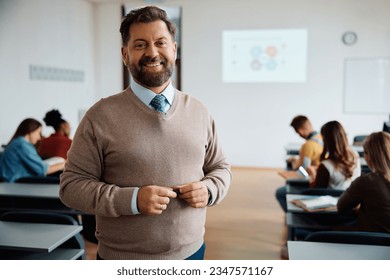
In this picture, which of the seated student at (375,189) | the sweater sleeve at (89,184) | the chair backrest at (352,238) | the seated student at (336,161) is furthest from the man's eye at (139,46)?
the seated student at (336,161)

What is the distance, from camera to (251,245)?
3.30m

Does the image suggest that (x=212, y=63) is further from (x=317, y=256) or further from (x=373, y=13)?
(x=317, y=256)

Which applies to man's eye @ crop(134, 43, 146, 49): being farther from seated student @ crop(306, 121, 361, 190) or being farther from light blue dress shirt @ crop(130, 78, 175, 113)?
seated student @ crop(306, 121, 361, 190)

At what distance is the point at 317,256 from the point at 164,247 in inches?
27.0

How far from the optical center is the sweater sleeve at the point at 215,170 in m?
1.16

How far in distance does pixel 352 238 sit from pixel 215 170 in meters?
0.86

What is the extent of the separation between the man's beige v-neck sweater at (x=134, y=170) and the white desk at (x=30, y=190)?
1.67m

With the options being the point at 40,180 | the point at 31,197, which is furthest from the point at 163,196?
the point at 40,180

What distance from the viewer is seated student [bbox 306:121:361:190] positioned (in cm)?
274

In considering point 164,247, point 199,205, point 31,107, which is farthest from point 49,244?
point 31,107

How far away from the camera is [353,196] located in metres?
2.11

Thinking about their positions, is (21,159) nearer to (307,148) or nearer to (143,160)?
(307,148)

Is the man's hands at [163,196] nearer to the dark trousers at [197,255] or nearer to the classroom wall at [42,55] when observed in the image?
the dark trousers at [197,255]

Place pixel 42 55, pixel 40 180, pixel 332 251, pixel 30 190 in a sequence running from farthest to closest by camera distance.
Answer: pixel 42 55 → pixel 40 180 → pixel 30 190 → pixel 332 251
